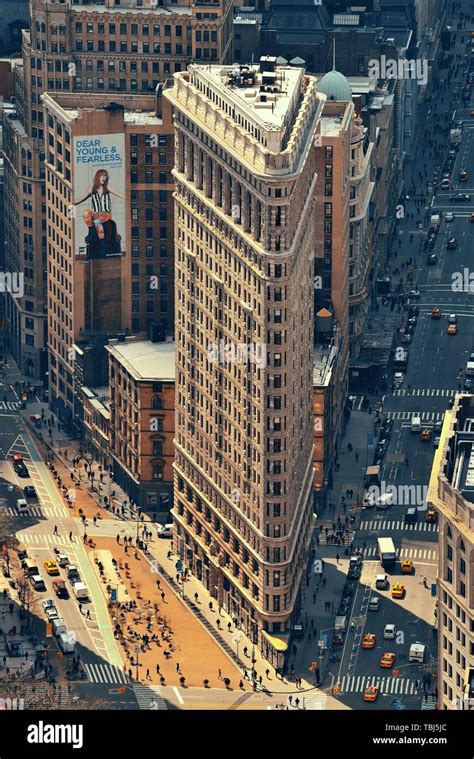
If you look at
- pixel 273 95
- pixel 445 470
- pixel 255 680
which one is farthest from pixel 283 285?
pixel 445 470

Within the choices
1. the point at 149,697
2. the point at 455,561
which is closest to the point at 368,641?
the point at 149,697

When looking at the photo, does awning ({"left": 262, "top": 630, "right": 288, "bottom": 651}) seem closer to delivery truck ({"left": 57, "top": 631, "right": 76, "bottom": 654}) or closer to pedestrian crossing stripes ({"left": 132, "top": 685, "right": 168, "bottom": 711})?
pedestrian crossing stripes ({"left": 132, "top": 685, "right": 168, "bottom": 711})

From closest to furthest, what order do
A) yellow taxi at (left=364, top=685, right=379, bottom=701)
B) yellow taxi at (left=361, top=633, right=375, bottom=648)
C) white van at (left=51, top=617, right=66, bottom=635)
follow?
yellow taxi at (left=364, top=685, right=379, bottom=701), yellow taxi at (left=361, top=633, right=375, bottom=648), white van at (left=51, top=617, right=66, bottom=635)

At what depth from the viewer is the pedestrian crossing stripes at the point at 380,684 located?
596 ft

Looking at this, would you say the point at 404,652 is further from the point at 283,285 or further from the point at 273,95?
the point at 273,95

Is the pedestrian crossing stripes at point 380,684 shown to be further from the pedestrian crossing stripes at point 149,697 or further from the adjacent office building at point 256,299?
the pedestrian crossing stripes at point 149,697

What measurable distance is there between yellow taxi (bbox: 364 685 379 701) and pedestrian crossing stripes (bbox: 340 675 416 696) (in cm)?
113

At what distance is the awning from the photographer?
187125 millimetres

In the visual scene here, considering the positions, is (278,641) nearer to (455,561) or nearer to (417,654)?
(417,654)

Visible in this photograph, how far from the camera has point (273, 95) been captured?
187 meters

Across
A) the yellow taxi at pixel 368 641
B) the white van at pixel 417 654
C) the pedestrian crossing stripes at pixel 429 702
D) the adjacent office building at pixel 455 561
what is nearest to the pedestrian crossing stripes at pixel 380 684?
the pedestrian crossing stripes at pixel 429 702

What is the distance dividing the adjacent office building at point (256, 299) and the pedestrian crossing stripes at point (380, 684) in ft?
27.4

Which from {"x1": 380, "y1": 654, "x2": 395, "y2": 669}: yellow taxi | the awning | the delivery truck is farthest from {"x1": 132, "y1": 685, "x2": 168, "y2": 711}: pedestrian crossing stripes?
{"x1": 380, "y1": 654, "x2": 395, "y2": 669}: yellow taxi
